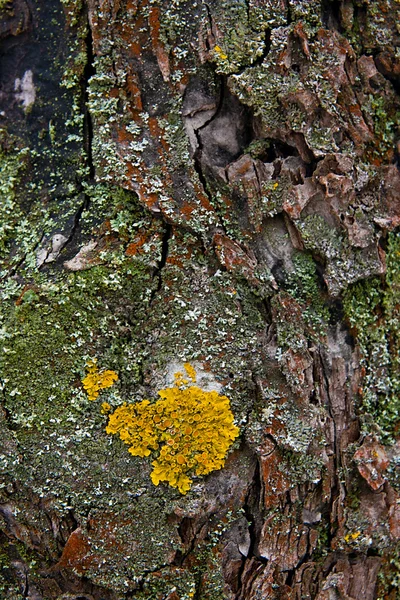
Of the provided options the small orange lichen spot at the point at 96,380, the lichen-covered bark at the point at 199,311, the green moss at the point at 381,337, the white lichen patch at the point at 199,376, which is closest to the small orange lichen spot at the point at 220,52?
the lichen-covered bark at the point at 199,311

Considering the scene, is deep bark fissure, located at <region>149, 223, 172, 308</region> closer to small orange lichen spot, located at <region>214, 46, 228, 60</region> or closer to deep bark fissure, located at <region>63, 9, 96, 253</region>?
deep bark fissure, located at <region>63, 9, 96, 253</region>

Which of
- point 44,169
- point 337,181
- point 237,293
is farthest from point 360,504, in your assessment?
point 44,169

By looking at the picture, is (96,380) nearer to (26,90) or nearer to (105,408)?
(105,408)

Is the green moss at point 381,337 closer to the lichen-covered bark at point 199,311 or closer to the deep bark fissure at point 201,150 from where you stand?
the lichen-covered bark at point 199,311

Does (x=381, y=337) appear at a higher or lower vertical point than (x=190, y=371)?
higher

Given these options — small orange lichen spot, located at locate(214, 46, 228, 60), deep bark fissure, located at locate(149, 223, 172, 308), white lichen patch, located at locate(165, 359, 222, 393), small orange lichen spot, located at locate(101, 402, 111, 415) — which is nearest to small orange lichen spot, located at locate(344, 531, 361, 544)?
white lichen patch, located at locate(165, 359, 222, 393)

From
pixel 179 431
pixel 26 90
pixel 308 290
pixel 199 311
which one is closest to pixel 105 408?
pixel 179 431
